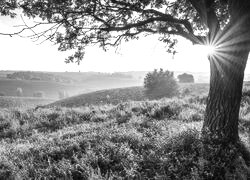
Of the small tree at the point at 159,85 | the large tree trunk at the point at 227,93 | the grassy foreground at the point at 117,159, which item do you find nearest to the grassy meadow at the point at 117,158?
the grassy foreground at the point at 117,159

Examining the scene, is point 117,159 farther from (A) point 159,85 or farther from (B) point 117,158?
(A) point 159,85

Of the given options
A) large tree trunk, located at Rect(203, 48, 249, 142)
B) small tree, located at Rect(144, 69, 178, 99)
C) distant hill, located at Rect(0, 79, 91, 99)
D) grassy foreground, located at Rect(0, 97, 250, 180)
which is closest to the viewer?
grassy foreground, located at Rect(0, 97, 250, 180)

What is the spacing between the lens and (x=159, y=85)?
43.8 m

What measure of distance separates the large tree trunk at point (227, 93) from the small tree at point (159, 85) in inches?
1481

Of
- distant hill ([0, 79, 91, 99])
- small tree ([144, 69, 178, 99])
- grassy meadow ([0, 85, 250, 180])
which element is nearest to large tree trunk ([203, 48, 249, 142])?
grassy meadow ([0, 85, 250, 180])

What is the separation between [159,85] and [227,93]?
126 feet

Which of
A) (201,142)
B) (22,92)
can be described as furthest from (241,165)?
(22,92)

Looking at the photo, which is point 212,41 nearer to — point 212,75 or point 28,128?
point 212,75

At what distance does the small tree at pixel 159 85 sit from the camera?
143ft

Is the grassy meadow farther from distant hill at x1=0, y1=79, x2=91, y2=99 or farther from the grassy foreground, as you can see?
distant hill at x1=0, y1=79, x2=91, y2=99

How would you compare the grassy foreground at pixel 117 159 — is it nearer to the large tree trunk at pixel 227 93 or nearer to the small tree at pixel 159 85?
the large tree trunk at pixel 227 93

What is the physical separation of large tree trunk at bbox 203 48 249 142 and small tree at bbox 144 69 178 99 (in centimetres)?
3762

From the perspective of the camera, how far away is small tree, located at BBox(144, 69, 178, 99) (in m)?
43.6

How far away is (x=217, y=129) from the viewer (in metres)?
5.61
